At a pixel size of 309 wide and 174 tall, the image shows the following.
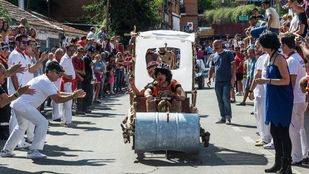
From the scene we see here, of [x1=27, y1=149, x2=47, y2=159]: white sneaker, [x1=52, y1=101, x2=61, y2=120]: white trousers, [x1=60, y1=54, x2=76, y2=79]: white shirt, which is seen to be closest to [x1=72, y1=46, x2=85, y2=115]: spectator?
[x1=60, y1=54, x2=76, y2=79]: white shirt

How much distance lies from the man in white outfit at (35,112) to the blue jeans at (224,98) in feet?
19.9

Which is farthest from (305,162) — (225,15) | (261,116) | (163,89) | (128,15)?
(225,15)

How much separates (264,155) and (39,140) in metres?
4.00

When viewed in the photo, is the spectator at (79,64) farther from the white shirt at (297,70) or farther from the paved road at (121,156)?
the white shirt at (297,70)

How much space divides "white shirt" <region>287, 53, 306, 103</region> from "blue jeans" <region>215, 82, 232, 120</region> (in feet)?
19.9

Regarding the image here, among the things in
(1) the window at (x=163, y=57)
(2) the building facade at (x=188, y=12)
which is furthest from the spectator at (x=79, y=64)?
(2) the building facade at (x=188, y=12)

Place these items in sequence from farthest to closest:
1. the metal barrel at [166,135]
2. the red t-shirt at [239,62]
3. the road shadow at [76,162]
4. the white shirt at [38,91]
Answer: the red t-shirt at [239,62], the white shirt at [38,91], the road shadow at [76,162], the metal barrel at [166,135]

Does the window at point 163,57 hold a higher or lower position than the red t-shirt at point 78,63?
higher

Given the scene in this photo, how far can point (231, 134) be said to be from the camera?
49.5 ft

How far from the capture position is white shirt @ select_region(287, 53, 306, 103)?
10633mm

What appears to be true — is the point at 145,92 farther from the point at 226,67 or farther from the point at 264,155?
the point at 226,67

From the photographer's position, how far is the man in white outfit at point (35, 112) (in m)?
11.8

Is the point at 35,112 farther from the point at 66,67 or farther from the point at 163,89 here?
the point at 66,67

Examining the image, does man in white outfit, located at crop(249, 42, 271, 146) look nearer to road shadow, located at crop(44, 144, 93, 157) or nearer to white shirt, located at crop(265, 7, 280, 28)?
white shirt, located at crop(265, 7, 280, 28)
